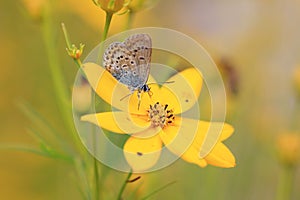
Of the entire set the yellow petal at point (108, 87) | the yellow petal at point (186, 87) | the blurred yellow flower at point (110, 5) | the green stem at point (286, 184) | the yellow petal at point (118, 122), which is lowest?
the green stem at point (286, 184)

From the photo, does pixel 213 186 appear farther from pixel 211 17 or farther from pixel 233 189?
pixel 211 17

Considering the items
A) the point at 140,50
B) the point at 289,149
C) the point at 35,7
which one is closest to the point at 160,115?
the point at 140,50

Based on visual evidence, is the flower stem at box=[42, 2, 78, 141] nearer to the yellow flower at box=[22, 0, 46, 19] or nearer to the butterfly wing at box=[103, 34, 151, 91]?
the yellow flower at box=[22, 0, 46, 19]

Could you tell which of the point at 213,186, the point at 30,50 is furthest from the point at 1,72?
the point at 213,186

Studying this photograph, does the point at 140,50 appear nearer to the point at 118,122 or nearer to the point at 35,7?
the point at 118,122

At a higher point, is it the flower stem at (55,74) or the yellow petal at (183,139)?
the flower stem at (55,74)

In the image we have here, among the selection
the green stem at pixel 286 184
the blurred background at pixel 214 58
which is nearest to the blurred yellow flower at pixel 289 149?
the green stem at pixel 286 184

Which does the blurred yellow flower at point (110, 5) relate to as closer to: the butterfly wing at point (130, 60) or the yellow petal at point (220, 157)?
the butterfly wing at point (130, 60)

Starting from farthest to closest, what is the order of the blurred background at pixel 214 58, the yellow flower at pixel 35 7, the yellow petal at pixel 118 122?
the blurred background at pixel 214 58
the yellow flower at pixel 35 7
the yellow petal at pixel 118 122
